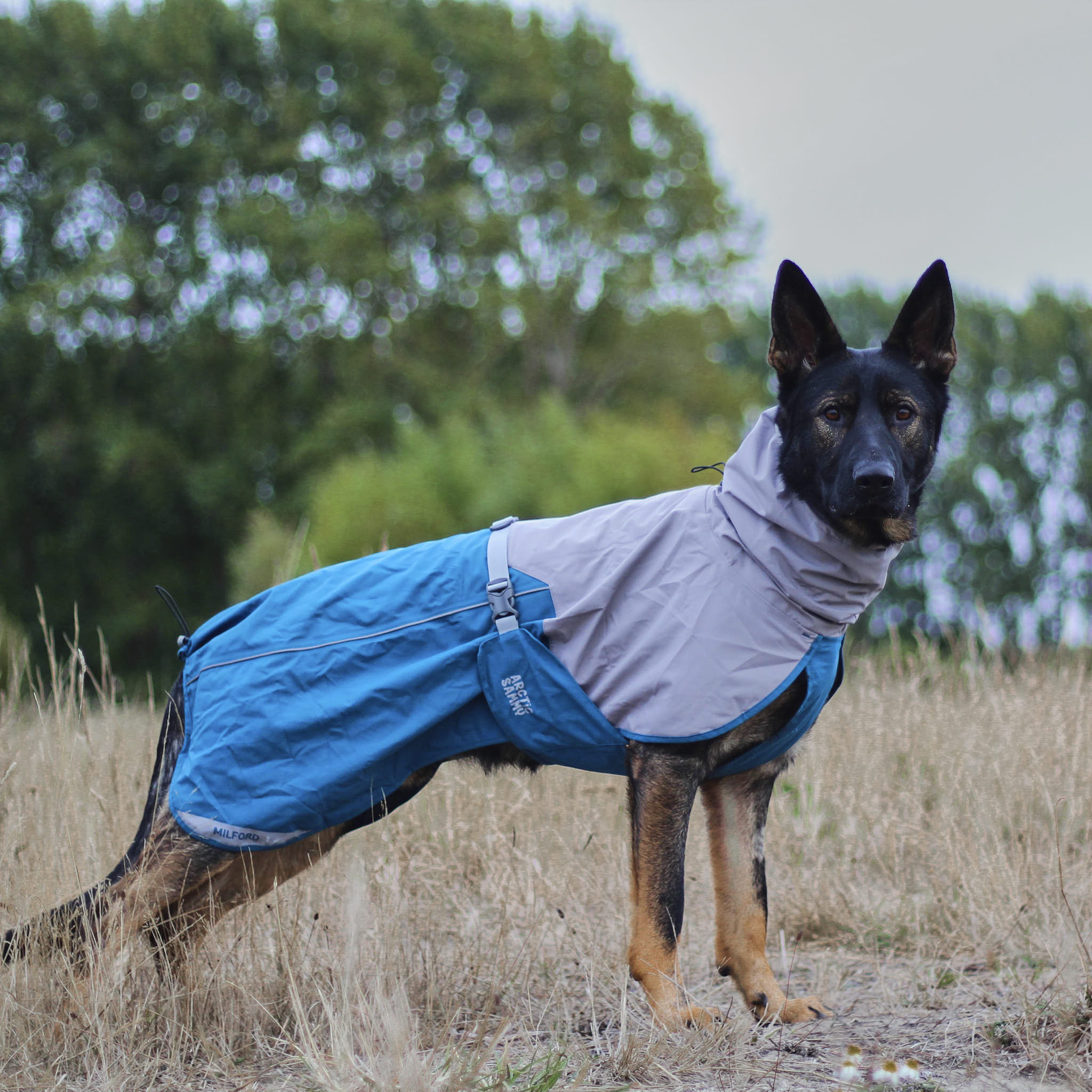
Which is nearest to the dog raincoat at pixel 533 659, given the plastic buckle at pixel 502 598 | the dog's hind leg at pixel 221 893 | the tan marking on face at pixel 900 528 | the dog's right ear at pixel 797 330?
the plastic buckle at pixel 502 598

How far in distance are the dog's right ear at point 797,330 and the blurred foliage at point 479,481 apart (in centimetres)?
1139

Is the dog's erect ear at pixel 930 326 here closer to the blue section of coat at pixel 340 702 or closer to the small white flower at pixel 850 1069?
the blue section of coat at pixel 340 702

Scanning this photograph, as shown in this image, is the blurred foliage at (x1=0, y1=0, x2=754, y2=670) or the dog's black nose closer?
the dog's black nose

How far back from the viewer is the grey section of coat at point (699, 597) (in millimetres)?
3172

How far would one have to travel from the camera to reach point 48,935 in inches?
132

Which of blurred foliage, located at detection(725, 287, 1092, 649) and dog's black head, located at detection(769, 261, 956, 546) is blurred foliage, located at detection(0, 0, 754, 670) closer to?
blurred foliage, located at detection(725, 287, 1092, 649)

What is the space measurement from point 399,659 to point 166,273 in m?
22.1

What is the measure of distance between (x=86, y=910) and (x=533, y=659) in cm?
159

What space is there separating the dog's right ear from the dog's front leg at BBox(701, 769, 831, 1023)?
1.38 m

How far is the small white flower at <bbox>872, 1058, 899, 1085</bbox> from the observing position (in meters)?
2.67

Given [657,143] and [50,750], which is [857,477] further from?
[657,143]

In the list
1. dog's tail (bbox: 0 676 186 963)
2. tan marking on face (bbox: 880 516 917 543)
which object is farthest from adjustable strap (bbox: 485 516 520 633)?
tan marking on face (bbox: 880 516 917 543)

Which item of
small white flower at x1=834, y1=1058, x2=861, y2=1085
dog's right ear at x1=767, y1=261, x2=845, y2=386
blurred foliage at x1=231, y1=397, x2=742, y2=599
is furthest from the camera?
blurred foliage at x1=231, y1=397, x2=742, y2=599

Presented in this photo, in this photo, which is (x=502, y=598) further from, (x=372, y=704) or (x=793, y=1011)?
(x=793, y=1011)
